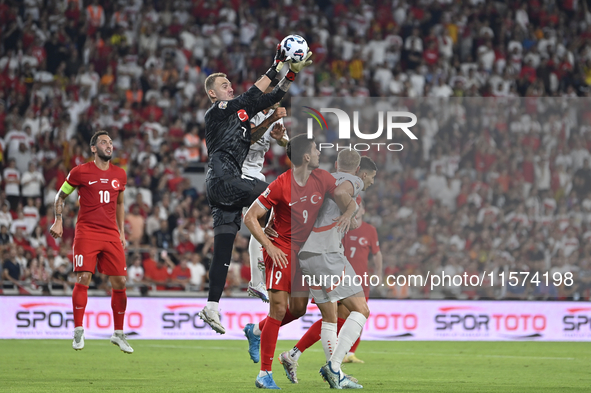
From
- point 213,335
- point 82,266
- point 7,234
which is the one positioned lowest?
point 213,335

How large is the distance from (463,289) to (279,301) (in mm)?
9306

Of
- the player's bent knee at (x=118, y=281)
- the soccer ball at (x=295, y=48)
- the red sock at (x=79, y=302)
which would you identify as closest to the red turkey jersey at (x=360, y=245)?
the player's bent knee at (x=118, y=281)

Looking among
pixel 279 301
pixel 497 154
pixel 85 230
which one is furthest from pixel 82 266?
pixel 497 154

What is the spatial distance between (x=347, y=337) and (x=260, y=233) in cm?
133

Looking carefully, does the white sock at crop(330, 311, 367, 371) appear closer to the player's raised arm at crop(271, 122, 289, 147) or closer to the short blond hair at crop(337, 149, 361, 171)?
the short blond hair at crop(337, 149, 361, 171)

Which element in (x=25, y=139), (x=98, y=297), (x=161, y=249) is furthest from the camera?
(x=25, y=139)

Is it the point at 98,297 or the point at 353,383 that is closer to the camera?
the point at 353,383

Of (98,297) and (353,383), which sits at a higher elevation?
(353,383)

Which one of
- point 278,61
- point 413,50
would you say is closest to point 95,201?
point 278,61

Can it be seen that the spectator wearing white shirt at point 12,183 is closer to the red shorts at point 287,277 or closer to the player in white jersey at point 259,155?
the player in white jersey at point 259,155

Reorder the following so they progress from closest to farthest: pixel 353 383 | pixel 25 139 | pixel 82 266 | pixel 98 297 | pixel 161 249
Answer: pixel 353 383 → pixel 82 266 → pixel 98 297 → pixel 161 249 → pixel 25 139

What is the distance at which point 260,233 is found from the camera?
25.4 ft

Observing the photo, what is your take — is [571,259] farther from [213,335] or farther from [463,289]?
[213,335]

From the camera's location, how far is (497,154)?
17.2 m
